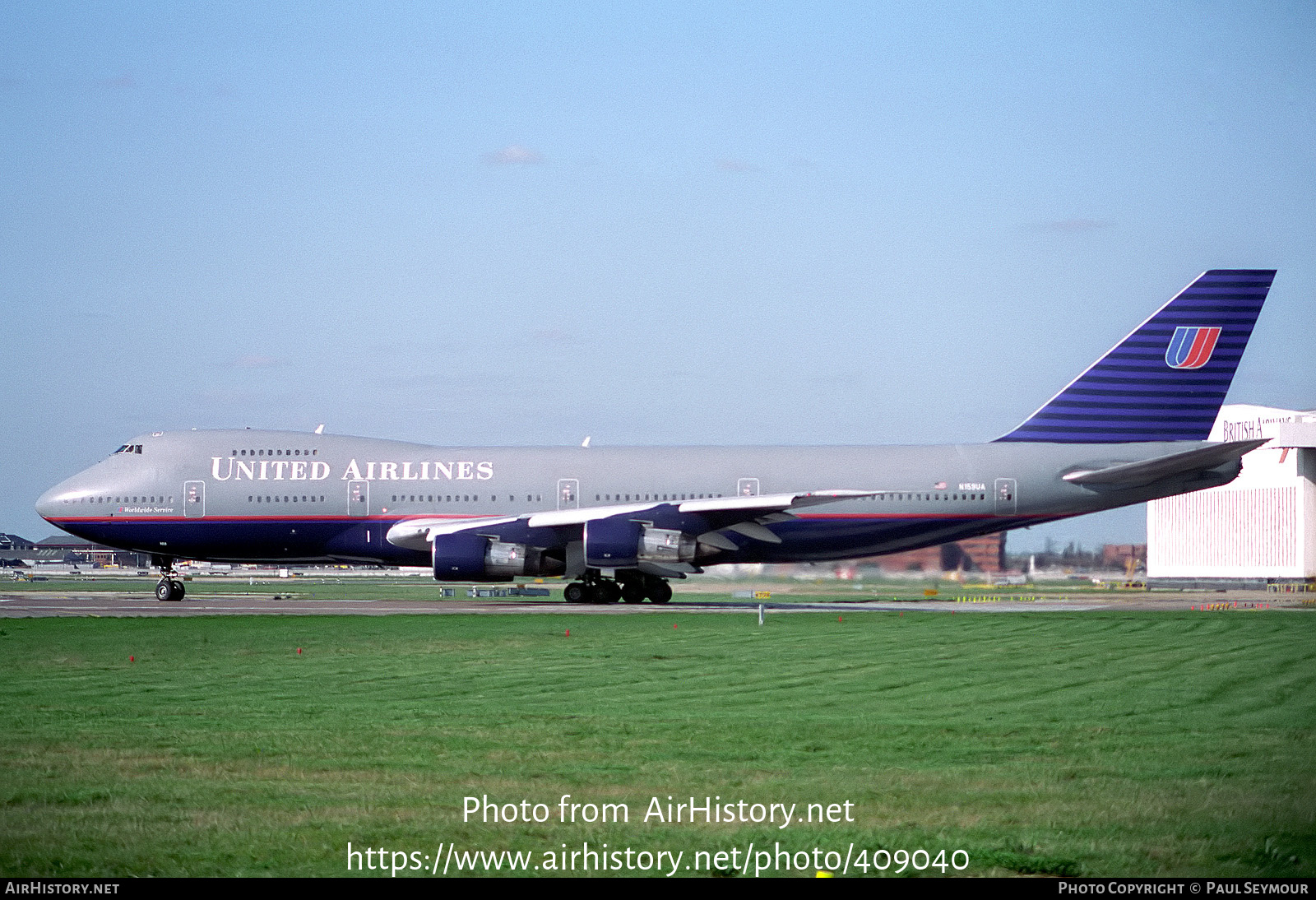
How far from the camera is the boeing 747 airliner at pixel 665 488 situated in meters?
36.9

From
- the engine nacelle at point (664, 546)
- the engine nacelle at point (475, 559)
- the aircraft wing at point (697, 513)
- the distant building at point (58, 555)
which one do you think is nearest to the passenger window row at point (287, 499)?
the aircraft wing at point (697, 513)

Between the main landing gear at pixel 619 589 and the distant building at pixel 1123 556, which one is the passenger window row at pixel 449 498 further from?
the distant building at pixel 1123 556

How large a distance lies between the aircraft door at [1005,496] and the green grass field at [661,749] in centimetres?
1532

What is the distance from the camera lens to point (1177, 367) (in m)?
37.8

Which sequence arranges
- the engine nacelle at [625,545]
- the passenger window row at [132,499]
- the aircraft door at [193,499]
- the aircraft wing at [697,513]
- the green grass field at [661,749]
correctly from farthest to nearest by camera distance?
1. the passenger window row at [132,499]
2. the aircraft door at [193,499]
3. the aircraft wing at [697,513]
4. the engine nacelle at [625,545]
5. the green grass field at [661,749]

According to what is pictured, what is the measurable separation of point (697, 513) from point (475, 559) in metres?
5.83

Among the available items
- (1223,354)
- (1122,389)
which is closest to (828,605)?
(1122,389)

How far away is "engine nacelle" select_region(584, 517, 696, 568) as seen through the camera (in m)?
35.4

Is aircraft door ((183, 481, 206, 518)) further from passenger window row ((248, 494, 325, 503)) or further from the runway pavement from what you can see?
the runway pavement

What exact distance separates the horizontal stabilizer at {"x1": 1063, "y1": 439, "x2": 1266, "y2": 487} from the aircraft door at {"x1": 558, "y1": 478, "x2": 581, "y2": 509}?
516 inches

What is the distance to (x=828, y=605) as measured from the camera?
36.2 meters

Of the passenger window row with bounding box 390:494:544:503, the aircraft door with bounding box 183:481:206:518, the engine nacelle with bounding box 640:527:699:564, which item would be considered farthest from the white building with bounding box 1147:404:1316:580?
the aircraft door with bounding box 183:481:206:518
